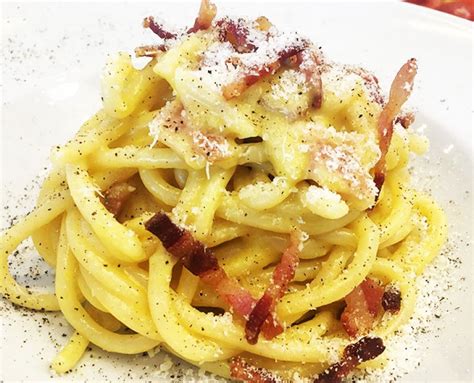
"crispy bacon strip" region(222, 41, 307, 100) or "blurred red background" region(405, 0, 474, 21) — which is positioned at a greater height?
"crispy bacon strip" region(222, 41, 307, 100)

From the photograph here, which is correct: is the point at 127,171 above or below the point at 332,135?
below

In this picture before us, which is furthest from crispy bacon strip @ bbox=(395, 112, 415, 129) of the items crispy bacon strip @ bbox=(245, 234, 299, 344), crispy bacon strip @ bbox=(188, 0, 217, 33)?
crispy bacon strip @ bbox=(188, 0, 217, 33)

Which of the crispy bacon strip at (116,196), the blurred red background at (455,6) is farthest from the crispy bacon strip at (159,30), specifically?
the blurred red background at (455,6)

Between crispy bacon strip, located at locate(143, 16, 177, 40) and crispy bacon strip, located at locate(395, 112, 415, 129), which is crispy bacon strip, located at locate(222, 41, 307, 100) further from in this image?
crispy bacon strip, located at locate(395, 112, 415, 129)

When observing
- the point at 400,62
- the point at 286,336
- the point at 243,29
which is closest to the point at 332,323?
the point at 286,336

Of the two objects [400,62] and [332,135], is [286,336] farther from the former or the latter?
[400,62]

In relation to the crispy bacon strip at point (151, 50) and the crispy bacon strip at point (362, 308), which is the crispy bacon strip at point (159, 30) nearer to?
the crispy bacon strip at point (151, 50)
